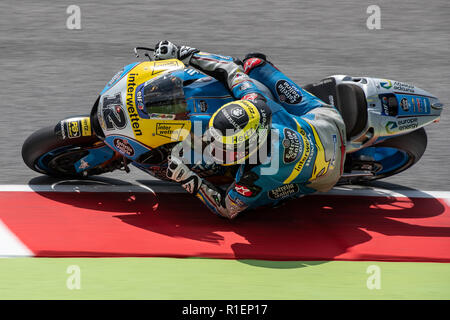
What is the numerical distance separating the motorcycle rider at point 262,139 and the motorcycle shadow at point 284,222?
0.67 ft

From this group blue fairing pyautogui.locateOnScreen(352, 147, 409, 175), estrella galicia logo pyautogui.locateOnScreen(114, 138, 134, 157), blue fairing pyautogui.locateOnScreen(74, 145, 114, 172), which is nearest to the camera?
estrella galicia logo pyautogui.locateOnScreen(114, 138, 134, 157)

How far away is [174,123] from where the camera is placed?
455 cm

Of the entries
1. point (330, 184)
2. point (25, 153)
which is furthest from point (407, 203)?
point (25, 153)

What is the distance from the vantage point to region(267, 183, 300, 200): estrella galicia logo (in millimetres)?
4656

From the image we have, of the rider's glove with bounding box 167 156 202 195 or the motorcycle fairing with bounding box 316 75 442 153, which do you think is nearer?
the rider's glove with bounding box 167 156 202 195

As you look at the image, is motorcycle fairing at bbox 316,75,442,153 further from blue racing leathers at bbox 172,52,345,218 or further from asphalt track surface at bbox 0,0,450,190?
asphalt track surface at bbox 0,0,450,190

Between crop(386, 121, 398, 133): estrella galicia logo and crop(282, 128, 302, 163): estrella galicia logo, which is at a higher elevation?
crop(386, 121, 398, 133): estrella galicia logo

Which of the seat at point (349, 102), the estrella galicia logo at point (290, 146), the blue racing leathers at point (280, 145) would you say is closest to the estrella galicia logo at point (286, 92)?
the blue racing leathers at point (280, 145)

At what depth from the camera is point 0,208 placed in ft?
16.2

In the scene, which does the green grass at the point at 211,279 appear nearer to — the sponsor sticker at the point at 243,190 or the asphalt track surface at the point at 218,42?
the sponsor sticker at the point at 243,190

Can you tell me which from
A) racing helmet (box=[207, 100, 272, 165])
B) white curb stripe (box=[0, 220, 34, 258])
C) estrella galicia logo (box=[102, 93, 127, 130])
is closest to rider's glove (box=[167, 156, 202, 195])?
racing helmet (box=[207, 100, 272, 165])

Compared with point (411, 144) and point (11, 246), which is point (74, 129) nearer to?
point (11, 246)

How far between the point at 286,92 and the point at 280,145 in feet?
2.05

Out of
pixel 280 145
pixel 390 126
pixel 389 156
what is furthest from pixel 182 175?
pixel 389 156
